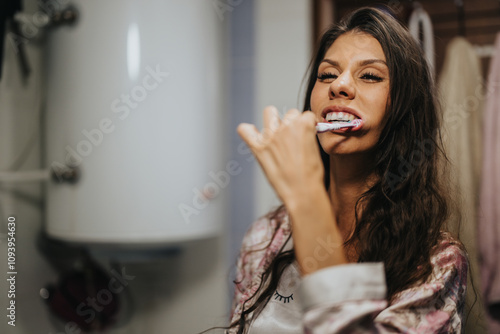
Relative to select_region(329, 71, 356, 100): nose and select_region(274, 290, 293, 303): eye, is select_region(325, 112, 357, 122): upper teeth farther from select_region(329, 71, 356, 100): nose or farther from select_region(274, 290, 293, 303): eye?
select_region(274, 290, 293, 303): eye

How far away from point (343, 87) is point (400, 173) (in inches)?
7.2

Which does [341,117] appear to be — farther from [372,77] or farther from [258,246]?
[258,246]

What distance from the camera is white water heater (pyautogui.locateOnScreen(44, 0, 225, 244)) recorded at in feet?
3.09

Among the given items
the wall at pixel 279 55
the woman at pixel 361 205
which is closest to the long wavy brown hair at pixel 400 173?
the woman at pixel 361 205

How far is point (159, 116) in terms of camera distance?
981 millimetres

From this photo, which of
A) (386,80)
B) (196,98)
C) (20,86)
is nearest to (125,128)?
(196,98)

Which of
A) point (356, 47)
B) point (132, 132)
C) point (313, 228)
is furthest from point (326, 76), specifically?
point (132, 132)

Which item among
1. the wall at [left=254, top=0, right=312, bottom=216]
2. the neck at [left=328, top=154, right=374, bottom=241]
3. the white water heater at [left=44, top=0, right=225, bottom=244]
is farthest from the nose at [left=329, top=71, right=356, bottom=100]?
the wall at [left=254, top=0, right=312, bottom=216]

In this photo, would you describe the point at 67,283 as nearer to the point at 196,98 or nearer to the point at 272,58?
the point at 196,98

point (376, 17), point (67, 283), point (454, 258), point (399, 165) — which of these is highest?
point (376, 17)

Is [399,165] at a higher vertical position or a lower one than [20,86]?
lower

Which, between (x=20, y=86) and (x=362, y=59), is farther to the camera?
(x=20, y=86)

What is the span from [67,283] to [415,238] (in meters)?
0.91

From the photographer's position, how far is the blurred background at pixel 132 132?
0.95 m
